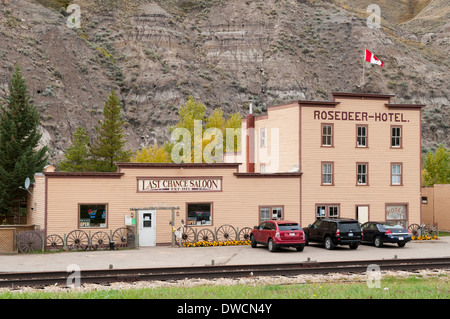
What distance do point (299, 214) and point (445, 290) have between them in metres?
22.7

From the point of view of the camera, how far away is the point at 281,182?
129 feet

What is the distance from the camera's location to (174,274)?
72.9ft

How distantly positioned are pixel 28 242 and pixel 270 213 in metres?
15.1

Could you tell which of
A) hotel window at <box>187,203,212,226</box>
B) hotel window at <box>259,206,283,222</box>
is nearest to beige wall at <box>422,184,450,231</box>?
hotel window at <box>259,206,283,222</box>

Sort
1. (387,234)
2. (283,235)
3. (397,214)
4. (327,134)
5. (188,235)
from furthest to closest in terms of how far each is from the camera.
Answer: (397,214)
(327,134)
(188,235)
(387,234)
(283,235)

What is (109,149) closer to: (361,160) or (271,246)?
(361,160)

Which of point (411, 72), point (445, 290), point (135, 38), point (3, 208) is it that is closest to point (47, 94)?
point (135, 38)

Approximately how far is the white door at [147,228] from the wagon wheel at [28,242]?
19.4 feet

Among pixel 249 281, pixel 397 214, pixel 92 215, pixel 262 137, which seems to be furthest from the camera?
pixel 262 137

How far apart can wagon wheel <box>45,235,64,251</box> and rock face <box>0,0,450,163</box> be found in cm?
4863

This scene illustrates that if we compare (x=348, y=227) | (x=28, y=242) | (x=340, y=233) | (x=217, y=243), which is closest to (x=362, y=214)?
(x=348, y=227)

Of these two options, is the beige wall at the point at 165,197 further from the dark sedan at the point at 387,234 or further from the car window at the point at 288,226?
the car window at the point at 288,226

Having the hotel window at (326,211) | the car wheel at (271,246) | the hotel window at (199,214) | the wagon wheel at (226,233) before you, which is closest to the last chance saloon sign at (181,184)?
the hotel window at (199,214)

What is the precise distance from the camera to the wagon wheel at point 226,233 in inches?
1478
